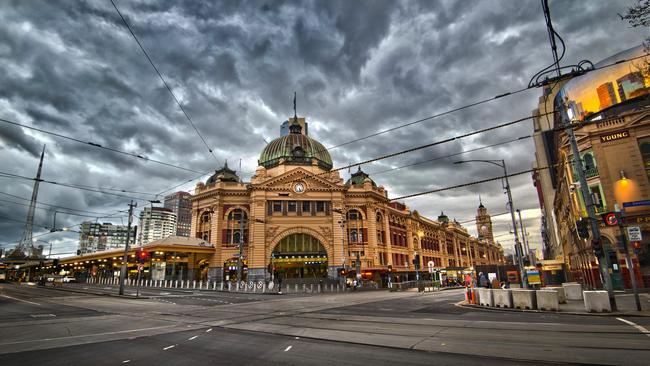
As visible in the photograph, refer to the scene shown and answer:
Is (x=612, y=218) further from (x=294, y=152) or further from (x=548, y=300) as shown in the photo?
(x=294, y=152)

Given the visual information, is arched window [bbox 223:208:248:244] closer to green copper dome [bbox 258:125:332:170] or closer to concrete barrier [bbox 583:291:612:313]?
green copper dome [bbox 258:125:332:170]

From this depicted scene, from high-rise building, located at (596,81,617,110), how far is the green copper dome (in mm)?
41072

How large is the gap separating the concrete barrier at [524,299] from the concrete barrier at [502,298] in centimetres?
26

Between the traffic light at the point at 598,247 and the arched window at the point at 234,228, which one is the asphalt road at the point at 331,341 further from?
the arched window at the point at 234,228

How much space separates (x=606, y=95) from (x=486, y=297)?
31.2 meters

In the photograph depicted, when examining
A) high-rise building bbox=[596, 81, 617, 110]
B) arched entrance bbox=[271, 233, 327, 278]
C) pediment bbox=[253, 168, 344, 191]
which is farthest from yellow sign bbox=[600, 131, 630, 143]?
arched entrance bbox=[271, 233, 327, 278]

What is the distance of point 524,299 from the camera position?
19.0 meters

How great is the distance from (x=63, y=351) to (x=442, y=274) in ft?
209

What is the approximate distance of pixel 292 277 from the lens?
189 ft

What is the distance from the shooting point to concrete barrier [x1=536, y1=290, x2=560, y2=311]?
17750mm

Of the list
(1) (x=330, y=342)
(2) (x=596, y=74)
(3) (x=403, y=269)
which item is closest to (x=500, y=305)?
(1) (x=330, y=342)

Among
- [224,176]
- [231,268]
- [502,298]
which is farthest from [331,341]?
[224,176]

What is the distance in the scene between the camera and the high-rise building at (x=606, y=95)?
122 ft

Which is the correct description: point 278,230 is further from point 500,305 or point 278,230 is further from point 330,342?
point 330,342
